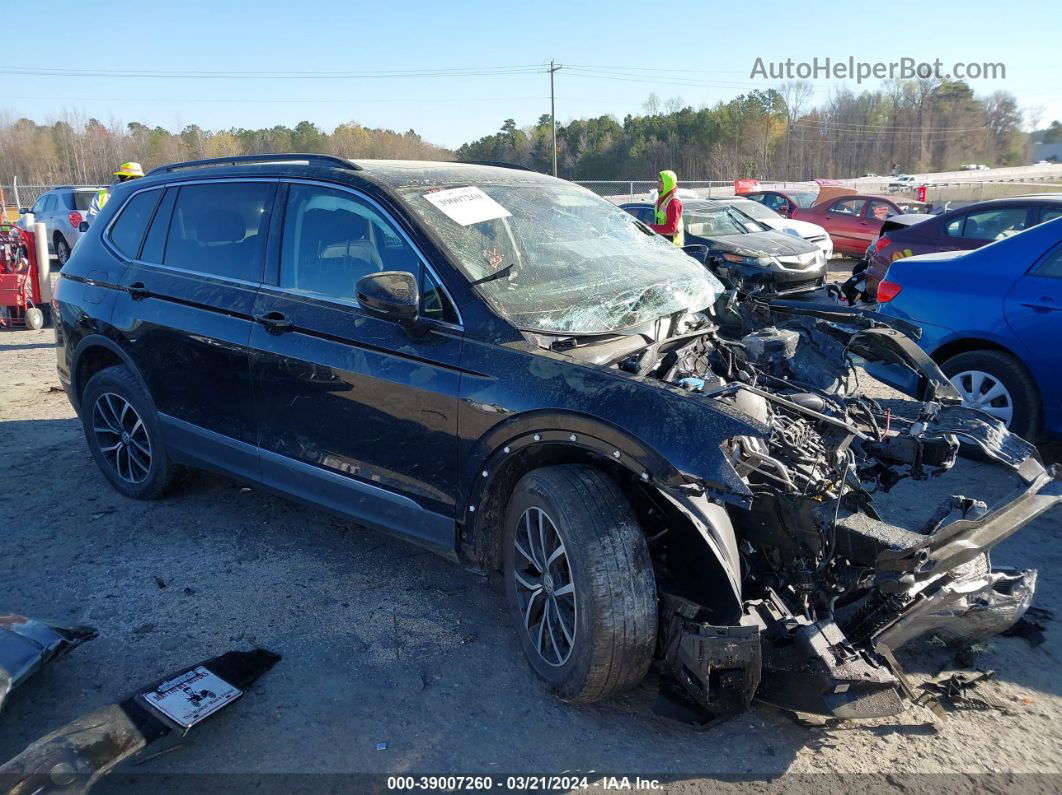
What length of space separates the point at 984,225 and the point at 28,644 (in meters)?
10.3

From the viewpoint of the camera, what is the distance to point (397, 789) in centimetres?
258

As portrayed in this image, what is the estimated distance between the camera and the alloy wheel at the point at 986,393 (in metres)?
5.18

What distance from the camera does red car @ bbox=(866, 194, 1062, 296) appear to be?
9.31 meters

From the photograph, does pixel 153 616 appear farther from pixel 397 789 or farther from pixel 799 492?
pixel 799 492

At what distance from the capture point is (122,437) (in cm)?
478

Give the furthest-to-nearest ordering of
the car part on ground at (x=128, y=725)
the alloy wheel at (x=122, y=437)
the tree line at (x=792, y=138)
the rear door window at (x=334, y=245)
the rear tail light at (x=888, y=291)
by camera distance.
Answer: the tree line at (x=792, y=138), the rear tail light at (x=888, y=291), the alloy wheel at (x=122, y=437), the rear door window at (x=334, y=245), the car part on ground at (x=128, y=725)

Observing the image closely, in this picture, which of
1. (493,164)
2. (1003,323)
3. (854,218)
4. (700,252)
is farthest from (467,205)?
(854,218)

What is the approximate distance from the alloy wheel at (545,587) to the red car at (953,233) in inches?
307

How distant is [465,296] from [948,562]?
200 centimetres

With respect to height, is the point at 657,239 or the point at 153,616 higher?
the point at 657,239

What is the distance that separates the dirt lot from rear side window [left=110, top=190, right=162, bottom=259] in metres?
1.57

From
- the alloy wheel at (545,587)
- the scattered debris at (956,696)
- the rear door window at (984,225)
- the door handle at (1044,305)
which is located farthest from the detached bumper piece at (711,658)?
the rear door window at (984,225)

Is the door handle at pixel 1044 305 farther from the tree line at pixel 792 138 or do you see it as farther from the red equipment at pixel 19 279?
the tree line at pixel 792 138

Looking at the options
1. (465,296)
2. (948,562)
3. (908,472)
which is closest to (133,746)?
(465,296)
